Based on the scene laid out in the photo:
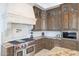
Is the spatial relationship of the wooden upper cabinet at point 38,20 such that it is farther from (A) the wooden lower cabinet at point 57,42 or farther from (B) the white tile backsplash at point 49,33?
(A) the wooden lower cabinet at point 57,42

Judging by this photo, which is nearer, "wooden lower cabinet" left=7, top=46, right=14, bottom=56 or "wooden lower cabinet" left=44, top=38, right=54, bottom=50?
"wooden lower cabinet" left=7, top=46, right=14, bottom=56

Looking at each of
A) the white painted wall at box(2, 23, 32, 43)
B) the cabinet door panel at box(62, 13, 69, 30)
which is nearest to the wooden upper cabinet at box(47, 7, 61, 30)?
the cabinet door panel at box(62, 13, 69, 30)

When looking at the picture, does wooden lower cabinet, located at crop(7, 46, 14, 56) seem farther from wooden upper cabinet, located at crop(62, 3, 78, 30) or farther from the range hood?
wooden upper cabinet, located at crop(62, 3, 78, 30)

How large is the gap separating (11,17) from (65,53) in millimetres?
972

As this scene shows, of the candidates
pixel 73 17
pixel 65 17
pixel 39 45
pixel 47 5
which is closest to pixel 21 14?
pixel 47 5

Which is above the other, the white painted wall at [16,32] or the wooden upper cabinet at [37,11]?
the wooden upper cabinet at [37,11]

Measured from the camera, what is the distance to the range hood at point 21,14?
151cm

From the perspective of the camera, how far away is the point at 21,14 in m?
1.57

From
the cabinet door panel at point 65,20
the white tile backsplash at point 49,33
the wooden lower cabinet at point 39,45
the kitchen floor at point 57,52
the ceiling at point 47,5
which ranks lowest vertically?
the kitchen floor at point 57,52

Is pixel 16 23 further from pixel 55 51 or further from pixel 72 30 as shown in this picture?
pixel 72 30

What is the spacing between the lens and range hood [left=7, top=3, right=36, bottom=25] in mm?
1510

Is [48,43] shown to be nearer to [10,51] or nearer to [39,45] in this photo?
[39,45]

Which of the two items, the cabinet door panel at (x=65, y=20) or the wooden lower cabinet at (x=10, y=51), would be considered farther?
the cabinet door panel at (x=65, y=20)

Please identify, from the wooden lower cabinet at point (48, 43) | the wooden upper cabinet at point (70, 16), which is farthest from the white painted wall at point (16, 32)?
the wooden upper cabinet at point (70, 16)
